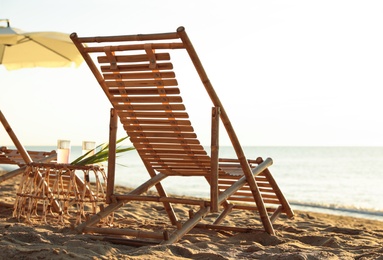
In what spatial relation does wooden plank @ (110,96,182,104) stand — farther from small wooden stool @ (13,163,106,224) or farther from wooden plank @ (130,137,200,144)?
small wooden stool @ (13,163,106,224)

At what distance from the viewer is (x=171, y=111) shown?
15.1ft

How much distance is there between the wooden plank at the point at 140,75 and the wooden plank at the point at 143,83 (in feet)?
0.09

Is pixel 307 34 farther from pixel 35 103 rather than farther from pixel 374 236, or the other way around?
pixel 374 236

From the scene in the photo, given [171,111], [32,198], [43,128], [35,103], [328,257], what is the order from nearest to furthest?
[328,257]
[171,111]
[32,198]
[35,103]
[43,128]

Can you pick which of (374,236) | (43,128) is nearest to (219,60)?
(43,128)

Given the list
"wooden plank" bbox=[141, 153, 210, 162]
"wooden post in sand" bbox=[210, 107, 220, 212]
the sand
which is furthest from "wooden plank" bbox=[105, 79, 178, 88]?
the sand

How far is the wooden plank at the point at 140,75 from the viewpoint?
446cm

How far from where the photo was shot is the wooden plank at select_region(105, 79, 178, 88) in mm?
4477

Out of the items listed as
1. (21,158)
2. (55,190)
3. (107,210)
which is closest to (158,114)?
(107,210)

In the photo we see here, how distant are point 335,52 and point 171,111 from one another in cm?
2860

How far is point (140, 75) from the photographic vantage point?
4555 mm

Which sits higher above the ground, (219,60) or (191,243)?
(219,60)

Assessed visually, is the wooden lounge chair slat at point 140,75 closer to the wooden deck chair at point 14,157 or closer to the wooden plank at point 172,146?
the wooden plank at point 172,146

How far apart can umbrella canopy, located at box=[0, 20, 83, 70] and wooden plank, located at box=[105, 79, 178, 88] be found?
2.51m
